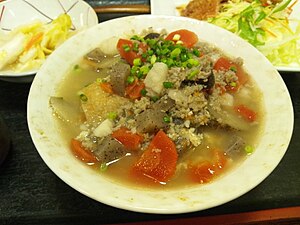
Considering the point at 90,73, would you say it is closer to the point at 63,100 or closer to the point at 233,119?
the point at 63,100

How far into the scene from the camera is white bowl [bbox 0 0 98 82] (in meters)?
3.35

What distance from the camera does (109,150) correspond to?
80.7 inches

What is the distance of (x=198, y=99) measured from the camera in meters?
2.17

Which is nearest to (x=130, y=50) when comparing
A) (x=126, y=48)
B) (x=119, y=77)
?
(x=126, y=48)

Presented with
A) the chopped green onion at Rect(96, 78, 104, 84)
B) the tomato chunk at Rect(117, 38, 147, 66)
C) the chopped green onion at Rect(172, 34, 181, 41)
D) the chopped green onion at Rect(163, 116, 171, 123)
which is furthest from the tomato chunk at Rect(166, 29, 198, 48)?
the chopped green onion at Rect(163, 116, 171, 123)

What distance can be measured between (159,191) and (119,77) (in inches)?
28.6

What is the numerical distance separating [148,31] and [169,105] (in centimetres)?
86

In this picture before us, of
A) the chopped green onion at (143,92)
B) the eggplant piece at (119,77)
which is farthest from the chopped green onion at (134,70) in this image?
the chopped green onion at (143,92)

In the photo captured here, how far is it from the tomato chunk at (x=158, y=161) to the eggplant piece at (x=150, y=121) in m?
0.07

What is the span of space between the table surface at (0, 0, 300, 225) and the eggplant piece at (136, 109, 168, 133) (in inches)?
19.5

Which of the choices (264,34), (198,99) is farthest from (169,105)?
(264,34)

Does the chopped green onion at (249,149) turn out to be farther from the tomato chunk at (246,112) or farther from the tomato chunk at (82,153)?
the tomato chunk at (82,153)

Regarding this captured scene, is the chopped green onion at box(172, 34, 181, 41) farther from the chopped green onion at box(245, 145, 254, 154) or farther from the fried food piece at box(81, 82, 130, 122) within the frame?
the chopped green onion at box(245, 145, 254, 154)

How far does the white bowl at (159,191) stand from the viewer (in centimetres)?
176
